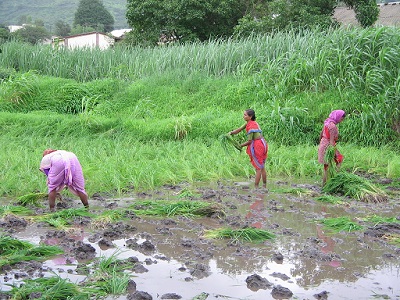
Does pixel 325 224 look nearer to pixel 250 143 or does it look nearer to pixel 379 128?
pixel 250 143

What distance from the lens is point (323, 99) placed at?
11.2 m

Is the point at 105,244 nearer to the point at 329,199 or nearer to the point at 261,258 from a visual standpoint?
the point at 261,258

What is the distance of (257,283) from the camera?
4117mm

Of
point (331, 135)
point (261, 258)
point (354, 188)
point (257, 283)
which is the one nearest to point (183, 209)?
point (261, 258)

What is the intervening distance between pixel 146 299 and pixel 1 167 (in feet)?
15.5

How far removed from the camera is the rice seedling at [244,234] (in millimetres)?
5121

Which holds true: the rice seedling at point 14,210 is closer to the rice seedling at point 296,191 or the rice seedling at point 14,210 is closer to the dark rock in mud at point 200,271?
the dark rock in mud at point 200,271

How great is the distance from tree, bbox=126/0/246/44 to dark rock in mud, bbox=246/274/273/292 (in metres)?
15.2

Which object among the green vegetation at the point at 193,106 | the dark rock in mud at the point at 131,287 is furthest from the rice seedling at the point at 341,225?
the green vegetation at the point at 193,106

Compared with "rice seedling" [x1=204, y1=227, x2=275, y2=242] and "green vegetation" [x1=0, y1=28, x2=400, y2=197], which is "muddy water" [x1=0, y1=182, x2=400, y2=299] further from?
"green vegetation" [x1=0, y1=28, x2=400, y2=197]

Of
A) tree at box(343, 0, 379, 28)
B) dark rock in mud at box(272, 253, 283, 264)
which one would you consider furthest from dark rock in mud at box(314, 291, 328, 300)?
tree at box(343, 0, 379, 28)

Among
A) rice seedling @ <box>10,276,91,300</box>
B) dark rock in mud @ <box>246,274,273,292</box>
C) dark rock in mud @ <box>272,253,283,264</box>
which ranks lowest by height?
dark rock in mud @ <box>272,253,283,264</box>

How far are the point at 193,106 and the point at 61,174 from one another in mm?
6704

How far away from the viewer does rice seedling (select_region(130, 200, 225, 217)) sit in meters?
5.88
